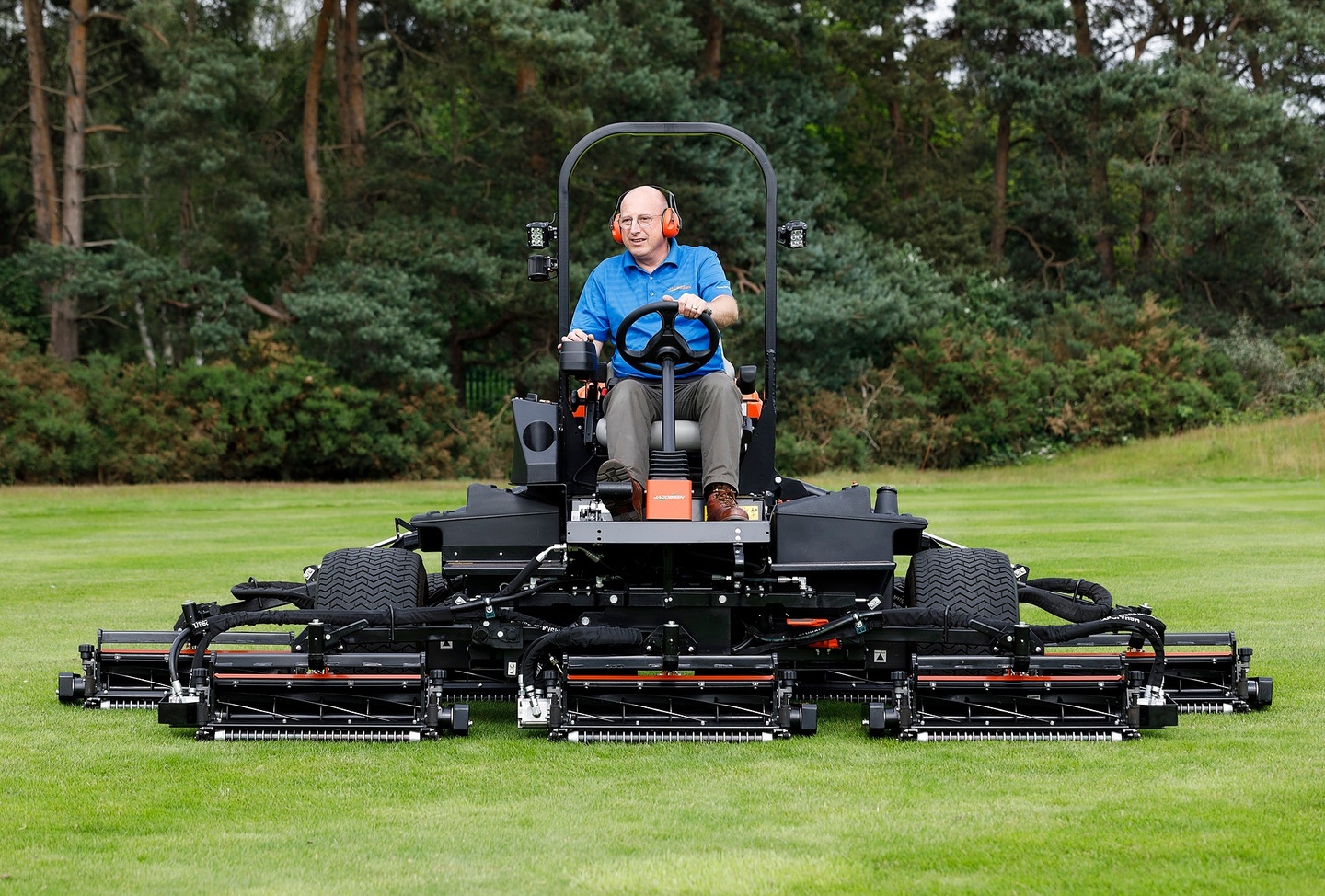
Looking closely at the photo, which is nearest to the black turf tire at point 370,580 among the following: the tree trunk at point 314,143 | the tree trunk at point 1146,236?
the tree trunk at point 314,143

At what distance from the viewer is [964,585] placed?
6.71 metres

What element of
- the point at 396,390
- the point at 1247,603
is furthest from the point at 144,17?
the point at 1247,603

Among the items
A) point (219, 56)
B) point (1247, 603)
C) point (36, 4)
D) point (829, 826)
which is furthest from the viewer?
point (36, 4)

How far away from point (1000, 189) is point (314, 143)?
52.3ft

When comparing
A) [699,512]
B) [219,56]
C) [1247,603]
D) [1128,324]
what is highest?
[219,56]

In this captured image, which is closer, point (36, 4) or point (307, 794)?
point (307, 794)

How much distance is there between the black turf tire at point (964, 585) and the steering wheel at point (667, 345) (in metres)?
1.26

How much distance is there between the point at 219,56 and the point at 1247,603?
23.9 meters

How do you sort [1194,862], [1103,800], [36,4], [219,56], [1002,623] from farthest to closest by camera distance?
1. [36,4]
2. [219,56]
3. [1002,623]
4. [1103,800]
5. [1194,862]

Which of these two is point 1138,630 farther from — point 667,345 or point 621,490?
point 667,345

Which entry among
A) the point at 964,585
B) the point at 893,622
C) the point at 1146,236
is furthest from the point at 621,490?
the point at 1146,236

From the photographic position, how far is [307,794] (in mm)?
4965

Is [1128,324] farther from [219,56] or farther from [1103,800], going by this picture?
[1103,800]

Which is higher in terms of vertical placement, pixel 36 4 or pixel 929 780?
pixel 36 4
